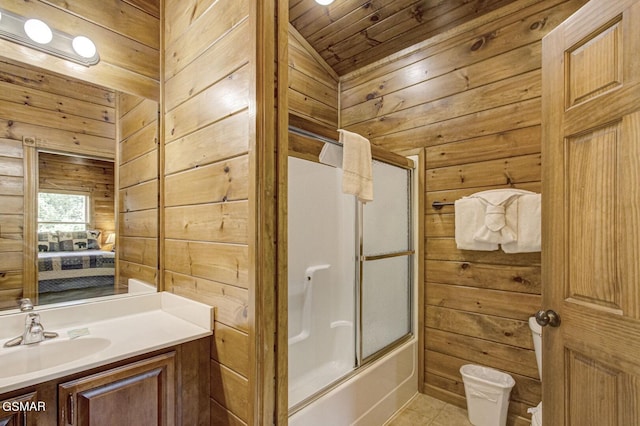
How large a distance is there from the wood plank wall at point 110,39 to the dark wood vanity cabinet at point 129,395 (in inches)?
52.9

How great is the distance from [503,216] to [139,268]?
6.86ft

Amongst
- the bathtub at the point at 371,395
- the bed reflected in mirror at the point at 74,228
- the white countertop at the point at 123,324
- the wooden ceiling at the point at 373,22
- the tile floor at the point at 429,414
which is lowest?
the tile floor at the point at 429,414

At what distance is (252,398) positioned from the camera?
1.16 metres

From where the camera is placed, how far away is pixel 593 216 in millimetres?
1073

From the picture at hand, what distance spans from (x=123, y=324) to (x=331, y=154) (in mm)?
1342

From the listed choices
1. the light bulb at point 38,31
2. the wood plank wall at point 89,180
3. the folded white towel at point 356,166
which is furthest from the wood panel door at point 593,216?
the light bulb at point 38,31

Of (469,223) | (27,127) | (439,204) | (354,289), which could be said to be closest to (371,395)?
(354,289)

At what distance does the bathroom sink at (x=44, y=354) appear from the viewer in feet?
3.63

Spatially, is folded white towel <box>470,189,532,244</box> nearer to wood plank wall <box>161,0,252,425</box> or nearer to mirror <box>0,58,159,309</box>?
wood plank wall <box>161,0,252,425</box>

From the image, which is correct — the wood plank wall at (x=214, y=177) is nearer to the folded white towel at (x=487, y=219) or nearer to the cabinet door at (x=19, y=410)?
the cabinet door at (x=19, y=410)

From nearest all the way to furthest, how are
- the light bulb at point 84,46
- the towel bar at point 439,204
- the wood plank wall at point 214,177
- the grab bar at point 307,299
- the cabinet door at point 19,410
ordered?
the cabinet door at point 19,410, the wood plank wall at point 214,177, the light bulb at point 84,46, the towel bar at point 439,204, the grab bar at point 307,299

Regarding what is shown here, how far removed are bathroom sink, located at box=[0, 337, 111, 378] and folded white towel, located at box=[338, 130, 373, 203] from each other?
4.33ft

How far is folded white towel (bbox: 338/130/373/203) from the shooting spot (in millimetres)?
1690

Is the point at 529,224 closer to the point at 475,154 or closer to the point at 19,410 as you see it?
the point at 475,154
